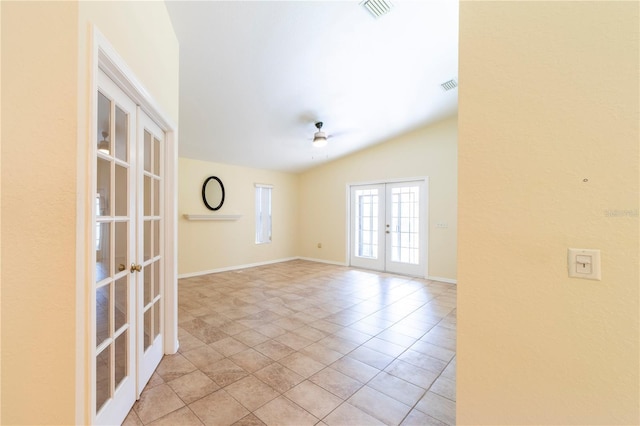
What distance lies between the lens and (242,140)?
470cm

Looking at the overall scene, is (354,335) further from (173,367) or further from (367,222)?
(367,222)

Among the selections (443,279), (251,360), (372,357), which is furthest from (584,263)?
(443,279)

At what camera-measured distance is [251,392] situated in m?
1.87

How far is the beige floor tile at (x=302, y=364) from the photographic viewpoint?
2118 millimetres

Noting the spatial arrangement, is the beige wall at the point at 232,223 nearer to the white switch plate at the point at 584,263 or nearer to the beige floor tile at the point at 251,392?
the beige floor tile at the point at 251,392

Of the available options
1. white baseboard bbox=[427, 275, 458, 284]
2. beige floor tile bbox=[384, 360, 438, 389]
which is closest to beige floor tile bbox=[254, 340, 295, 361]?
beige floor tile bbox=[384, 360, 438, 389]

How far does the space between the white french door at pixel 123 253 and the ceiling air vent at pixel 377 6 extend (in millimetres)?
2001

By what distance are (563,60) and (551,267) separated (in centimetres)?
78

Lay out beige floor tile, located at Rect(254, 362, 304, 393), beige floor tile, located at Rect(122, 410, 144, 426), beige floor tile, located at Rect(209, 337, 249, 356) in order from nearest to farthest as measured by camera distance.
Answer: beige floor tile, located at Rect(122, 410, 144, 426) → beige floor tile, located at Rect(254, 362, 304, 393) → beige floor tile, located at Rect(209, 337, 249, 356)

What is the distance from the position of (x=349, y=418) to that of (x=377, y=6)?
3133 mm

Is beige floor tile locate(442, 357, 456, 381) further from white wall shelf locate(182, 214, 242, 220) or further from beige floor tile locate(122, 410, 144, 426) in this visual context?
white wall shelf locate(182, 214, 242, 220)

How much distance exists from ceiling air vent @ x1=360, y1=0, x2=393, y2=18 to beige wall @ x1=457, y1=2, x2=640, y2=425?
4.58 ft

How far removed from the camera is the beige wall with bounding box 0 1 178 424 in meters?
0.98

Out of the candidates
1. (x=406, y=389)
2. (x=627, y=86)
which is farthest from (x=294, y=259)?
(x=627, y=86)
